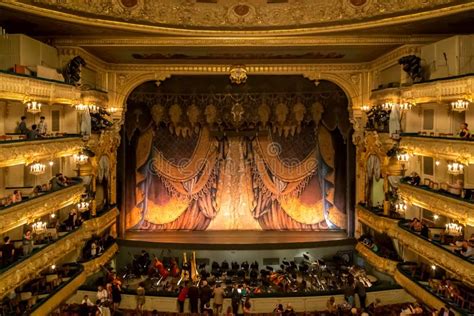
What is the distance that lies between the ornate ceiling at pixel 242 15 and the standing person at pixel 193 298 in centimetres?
801

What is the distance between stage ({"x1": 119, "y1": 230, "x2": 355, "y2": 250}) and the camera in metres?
18.6

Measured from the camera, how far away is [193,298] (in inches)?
553

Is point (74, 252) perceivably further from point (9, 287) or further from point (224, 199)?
point (224, 199)

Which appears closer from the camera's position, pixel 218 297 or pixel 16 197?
pixel 16 197

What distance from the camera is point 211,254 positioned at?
1864cm

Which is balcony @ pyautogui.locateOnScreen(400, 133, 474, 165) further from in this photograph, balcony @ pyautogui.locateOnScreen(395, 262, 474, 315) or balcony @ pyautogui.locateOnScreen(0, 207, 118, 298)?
balcony @ pyautogui.locateOnScreen(0, 207, 118, 298)

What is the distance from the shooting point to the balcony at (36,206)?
1124 centimetres

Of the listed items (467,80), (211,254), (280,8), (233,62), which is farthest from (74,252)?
(467,80)

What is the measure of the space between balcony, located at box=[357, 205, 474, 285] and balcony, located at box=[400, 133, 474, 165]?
92.3 inches

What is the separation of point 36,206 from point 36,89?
3.08 m

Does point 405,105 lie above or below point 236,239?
above

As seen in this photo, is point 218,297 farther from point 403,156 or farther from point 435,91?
point 435,91

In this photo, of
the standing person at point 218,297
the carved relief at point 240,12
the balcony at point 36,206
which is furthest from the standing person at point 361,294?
the balcony at point 36,206

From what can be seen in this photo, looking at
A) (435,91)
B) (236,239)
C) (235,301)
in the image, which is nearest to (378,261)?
(235,301)
